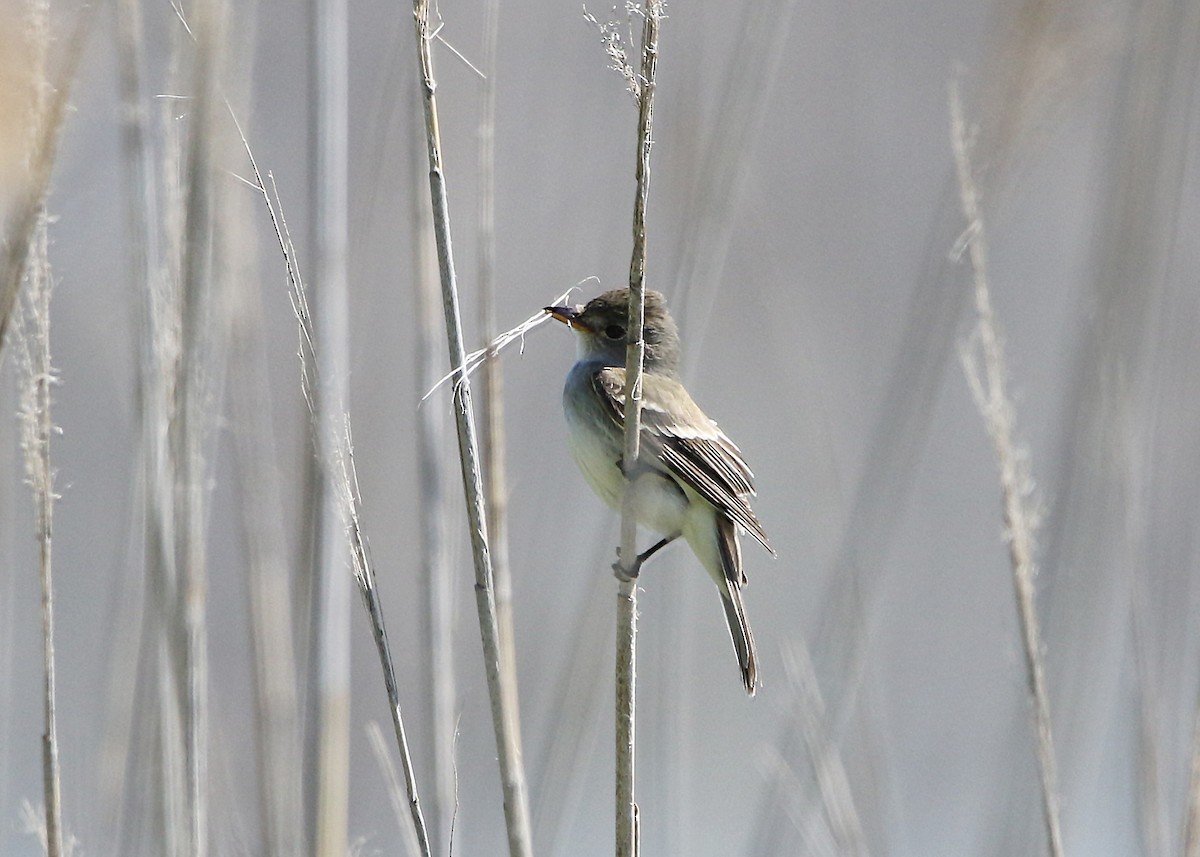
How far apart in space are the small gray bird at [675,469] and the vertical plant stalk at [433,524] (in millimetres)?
330

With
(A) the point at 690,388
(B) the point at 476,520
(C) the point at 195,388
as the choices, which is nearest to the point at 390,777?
(B) the point at 476,520

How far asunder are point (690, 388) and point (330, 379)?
110 cm

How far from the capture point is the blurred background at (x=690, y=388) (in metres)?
2.10

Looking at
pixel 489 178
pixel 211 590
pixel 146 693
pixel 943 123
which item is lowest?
pixel 146 693

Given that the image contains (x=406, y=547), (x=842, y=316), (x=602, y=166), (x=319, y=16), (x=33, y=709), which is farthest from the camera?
(x=842, y=316)

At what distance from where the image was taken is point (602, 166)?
3.25m

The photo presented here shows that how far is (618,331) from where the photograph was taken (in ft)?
9.98

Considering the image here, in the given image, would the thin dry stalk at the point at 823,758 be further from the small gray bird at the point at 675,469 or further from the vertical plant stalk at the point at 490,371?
the vertical plant stalk at the point at 490,371

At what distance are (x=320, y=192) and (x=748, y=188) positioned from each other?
119 cm

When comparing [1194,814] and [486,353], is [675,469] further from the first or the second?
[1194,814]

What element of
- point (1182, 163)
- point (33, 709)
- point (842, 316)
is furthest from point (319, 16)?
point (842, 316)

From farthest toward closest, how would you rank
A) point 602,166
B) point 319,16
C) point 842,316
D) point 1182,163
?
1. point 842,316
2. point 602,166
3. point 1182,163
4. point 319,16

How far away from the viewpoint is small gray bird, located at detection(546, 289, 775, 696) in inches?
104

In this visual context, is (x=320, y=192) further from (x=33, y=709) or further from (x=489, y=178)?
(x=33, y=709)
